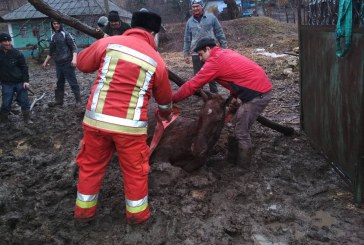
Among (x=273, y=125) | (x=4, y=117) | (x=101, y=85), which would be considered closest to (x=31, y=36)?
(x=4, y=117)

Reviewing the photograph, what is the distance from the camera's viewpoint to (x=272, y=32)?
67.4ft

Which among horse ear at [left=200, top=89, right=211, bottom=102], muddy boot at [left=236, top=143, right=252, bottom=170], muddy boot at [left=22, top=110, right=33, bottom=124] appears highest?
horse ear at [left=200, top=89, right=211, bottom=102]

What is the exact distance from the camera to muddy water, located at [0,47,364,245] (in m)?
3.19

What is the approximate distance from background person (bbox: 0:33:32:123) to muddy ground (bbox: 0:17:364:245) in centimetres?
115

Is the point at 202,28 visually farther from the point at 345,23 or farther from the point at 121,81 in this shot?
the point at 121,81

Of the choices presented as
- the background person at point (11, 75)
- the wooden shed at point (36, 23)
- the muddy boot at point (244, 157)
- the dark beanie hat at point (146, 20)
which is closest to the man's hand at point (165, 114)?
the dark beanie hat at point (146, 20)

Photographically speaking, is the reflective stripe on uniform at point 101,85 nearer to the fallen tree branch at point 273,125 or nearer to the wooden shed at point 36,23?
the fallen tree branch at point 273,125

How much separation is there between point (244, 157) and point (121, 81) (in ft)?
6.56

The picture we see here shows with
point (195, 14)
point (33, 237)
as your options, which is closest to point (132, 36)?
point (33, 237)

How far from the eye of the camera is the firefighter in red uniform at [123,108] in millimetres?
3043

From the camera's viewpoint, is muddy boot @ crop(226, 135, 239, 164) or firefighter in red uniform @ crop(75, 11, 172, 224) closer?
firefighter in red uniform @ crop(75, 11, 172, 224)

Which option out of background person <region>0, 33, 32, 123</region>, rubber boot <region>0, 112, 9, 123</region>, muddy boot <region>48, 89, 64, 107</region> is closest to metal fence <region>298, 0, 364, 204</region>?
background person <region>0, 33, 32, 123</region>

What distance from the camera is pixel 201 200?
377 centimetres

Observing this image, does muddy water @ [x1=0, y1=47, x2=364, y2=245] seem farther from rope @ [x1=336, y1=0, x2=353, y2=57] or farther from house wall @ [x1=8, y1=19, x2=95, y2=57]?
house wall @ [x1=8, y1=19, x2=95, y2=57]
